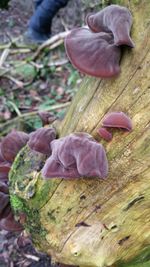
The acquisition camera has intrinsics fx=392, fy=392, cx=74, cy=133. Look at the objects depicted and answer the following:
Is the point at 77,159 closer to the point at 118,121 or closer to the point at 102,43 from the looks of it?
A: the point at 118,121

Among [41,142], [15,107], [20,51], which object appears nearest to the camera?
[41,142]

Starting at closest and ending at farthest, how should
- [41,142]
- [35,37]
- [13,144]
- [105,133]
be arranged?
[105,133] < [41,142] < [13,144] < [35,37]

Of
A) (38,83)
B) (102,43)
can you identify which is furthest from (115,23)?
(38,83)

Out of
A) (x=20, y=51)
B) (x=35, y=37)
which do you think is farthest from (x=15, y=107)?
(x=35, y=37)

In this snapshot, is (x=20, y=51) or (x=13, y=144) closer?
(x=13, y=144)

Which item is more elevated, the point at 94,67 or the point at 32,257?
the point at 94,67

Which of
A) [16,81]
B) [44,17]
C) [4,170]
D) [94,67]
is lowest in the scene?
[16,81]
